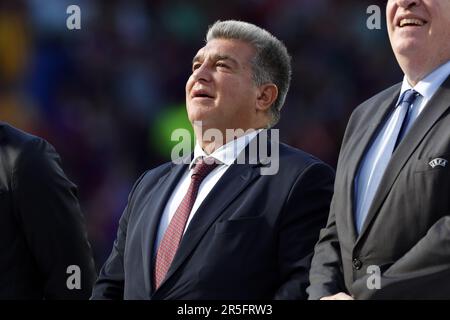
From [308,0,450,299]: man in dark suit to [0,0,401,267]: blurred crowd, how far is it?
3.95m

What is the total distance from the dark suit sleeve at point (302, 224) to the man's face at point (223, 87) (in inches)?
19.2

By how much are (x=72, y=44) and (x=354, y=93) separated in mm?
2266

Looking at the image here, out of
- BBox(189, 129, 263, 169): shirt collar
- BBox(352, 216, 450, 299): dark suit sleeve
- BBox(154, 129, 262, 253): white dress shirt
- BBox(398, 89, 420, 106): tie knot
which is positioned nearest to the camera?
BBox(352, 216, 450, 299): dark suit sleeve

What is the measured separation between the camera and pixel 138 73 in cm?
796

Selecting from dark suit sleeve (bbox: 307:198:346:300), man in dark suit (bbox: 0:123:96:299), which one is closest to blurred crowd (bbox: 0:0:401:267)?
man in dark suit (bbox: 0:123:96:299)

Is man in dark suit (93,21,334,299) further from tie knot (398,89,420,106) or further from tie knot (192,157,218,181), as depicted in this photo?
tie knot (398,89,420,106)

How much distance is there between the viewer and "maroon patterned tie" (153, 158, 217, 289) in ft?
12.1

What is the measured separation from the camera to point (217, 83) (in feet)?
13.4

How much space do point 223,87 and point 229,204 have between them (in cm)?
60

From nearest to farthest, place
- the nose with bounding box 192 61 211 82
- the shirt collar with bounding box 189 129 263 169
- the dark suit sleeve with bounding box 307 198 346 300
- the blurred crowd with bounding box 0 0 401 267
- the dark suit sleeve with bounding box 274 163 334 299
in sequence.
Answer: the dark suit sleeve with bounding box 307 198 346 300 < the dark suit sleeve with bounding box 274 163 334 299 < the shirt collar with bounding box 189 129 263 169 < the nose with bounding box 192 61 211 82 < the blurred crowd with bounding box 0 0 401 267

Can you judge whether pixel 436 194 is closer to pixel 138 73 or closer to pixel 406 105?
pixel 406 105

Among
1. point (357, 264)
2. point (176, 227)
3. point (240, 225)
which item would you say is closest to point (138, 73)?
point (176, 227)

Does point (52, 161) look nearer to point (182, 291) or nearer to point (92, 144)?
point (182, 291)
